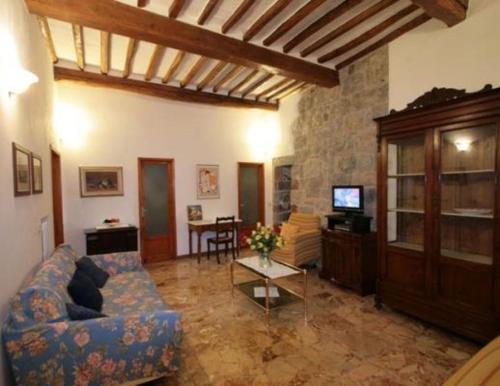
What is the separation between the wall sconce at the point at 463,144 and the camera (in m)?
2.71

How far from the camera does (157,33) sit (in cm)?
314

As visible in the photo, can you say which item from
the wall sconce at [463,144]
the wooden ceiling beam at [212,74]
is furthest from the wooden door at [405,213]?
the wooden ceiling beam at [212,74]

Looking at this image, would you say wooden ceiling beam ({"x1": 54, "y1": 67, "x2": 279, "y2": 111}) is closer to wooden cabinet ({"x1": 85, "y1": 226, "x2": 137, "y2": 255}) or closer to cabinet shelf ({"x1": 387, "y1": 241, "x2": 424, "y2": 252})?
wooden cabinet ({"x1": 85, "y1": 226, "x2": 137, "y2": 255})

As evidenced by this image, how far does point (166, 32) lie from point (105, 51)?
1257mm

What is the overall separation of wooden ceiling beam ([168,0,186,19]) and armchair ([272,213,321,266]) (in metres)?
3.47

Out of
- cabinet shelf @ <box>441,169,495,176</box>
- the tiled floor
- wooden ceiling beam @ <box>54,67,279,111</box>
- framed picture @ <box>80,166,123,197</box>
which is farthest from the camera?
framed picture @ <box>80,166,123,197</box>

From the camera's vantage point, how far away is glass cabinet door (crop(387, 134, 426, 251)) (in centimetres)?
311

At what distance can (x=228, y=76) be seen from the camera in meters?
4.98

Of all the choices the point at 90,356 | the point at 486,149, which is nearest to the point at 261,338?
the point at 90,356

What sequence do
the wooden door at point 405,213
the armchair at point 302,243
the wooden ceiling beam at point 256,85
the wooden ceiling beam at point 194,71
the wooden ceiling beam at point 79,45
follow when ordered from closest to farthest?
1. the wooden door at point 405,213
2. the wooden ceiling beam at point 79,45
3. the wooden ceiling beam at point 194,71
4. the armchair at point 302,243
5. the wooden ceiling beam at point 256,85

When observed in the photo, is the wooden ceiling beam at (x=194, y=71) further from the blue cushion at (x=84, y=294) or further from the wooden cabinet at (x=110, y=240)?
the blue cushion at (x=84, y=294)

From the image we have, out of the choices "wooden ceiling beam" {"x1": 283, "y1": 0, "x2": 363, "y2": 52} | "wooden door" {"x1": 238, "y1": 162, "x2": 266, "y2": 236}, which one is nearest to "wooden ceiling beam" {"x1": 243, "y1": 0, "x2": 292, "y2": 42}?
"wooden ceiling beam" {"x1": 283, "y1": 0, "x2": 363, "y2": 52}

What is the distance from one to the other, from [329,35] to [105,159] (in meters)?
4.14

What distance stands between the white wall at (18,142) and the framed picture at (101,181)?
1.84m
